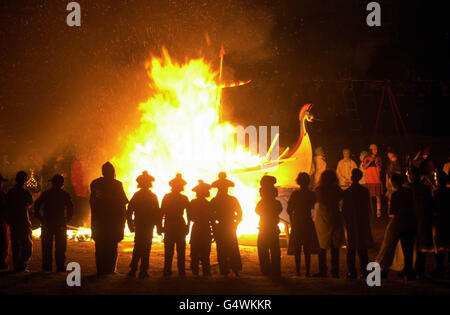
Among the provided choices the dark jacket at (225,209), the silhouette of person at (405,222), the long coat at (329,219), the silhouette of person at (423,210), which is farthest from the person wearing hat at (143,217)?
the silhouette of person at (423,210)

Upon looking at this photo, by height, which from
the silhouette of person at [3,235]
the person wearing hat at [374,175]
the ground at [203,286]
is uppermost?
the person wearing hat at [374,175]

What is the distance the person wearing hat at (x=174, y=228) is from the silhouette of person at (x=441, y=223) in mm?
3753

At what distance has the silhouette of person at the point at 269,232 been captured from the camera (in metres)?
7.79

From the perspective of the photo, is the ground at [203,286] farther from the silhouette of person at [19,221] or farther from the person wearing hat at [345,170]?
the person wearing hat at [345,170]

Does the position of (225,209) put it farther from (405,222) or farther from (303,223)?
(405,222)

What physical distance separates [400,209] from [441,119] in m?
15.2

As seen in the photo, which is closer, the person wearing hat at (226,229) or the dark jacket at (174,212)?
the dark jacket at (174,212)

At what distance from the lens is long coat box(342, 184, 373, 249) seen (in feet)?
24.9

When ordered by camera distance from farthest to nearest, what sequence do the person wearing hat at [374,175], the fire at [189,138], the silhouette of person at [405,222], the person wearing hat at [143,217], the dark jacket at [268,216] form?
1. the person wearing hat at [374,175]
2. the fire at [189,138]
3. the dark jacket at [268,216]
4. the person wearing hat at [143,217]
5. the silhouette of person at [405,222]

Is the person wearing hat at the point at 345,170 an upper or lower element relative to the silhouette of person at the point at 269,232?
upper

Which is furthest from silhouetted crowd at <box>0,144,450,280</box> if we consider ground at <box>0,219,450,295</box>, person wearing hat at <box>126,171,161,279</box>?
ground at <box>0,219,450,295</box>

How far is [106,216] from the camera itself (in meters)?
7.70

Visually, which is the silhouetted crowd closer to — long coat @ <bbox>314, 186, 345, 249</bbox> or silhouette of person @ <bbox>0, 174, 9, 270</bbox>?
long coat @ <bbox>314, 186, 345, 249</bbox>
